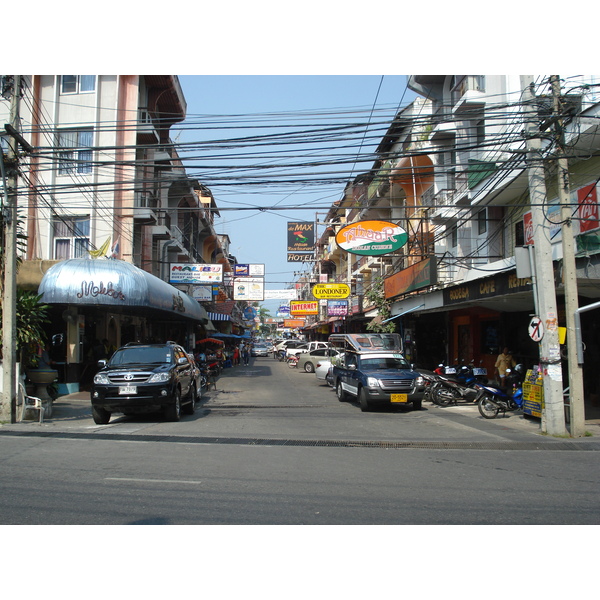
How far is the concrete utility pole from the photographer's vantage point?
38.1 feet

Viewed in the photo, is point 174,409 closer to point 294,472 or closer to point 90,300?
point 90,300

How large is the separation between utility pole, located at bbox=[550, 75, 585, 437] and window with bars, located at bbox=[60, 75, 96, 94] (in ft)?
69.0

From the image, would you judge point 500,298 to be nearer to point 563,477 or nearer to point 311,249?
point 563,477

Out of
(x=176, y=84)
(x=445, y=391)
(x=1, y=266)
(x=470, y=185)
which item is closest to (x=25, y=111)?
(x=176, y=84)

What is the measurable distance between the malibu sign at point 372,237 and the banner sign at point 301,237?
15066 mm

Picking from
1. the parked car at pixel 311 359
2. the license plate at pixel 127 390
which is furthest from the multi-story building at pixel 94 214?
the parked car at pixel 311 359

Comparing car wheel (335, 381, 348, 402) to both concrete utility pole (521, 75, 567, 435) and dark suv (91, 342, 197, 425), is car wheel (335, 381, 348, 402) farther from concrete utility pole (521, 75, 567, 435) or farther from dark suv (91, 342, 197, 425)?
concrete utility pole (521, 75, 567, 435)

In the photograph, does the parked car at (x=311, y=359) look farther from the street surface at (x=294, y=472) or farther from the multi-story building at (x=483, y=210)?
the street surface at (x=294, y=472)

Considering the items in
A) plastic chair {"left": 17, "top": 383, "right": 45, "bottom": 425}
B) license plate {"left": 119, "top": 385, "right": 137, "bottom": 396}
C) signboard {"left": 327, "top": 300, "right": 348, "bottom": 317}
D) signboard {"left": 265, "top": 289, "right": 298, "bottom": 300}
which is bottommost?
plastic chair {"left": 17, "top": 383, "right": 45, "bottom": 425}

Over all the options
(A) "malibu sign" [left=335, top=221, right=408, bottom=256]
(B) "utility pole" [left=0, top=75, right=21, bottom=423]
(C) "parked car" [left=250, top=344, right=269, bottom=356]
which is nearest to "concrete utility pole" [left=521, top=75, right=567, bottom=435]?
(A) "malibu sign" [left=335, top=221, right=408, bottom=256]

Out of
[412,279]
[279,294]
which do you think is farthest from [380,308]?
[279,294]

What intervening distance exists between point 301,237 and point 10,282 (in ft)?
74.6

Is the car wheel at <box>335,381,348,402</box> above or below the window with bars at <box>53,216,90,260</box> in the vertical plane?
below

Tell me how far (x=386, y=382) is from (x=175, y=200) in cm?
2647
